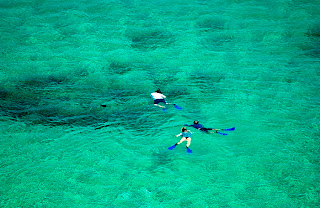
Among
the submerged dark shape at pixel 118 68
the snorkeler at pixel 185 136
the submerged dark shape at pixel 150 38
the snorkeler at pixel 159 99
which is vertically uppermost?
the submerged dark shape at pixel 150 38

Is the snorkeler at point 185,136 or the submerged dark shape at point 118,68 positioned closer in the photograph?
the snorkeler at point 185,136

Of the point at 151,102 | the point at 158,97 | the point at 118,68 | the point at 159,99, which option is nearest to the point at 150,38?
the point at 118,68

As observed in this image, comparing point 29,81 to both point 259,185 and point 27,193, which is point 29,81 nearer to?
point 27,193

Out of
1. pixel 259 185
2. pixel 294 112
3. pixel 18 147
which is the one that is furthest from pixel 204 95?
pixel 18 147

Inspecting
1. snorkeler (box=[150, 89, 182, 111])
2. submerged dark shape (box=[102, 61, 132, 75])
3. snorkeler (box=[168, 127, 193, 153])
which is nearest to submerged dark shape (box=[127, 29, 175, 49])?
submerged dark shape (box=[102, 61, 132, 75])

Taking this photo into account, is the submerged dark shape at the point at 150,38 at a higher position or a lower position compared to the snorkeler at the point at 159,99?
higher

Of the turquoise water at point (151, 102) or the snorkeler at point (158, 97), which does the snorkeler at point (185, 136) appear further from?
the snorkeler at point (158, 97)

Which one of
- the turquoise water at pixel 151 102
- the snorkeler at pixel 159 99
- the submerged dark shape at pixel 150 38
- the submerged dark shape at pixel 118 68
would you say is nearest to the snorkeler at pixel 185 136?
the turquoise water at pixel 151 102

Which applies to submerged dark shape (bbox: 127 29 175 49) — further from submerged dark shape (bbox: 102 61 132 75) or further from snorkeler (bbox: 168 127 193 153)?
snorkeler (bbox: 168 127 193 153)

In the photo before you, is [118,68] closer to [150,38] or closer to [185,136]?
[150,38]
